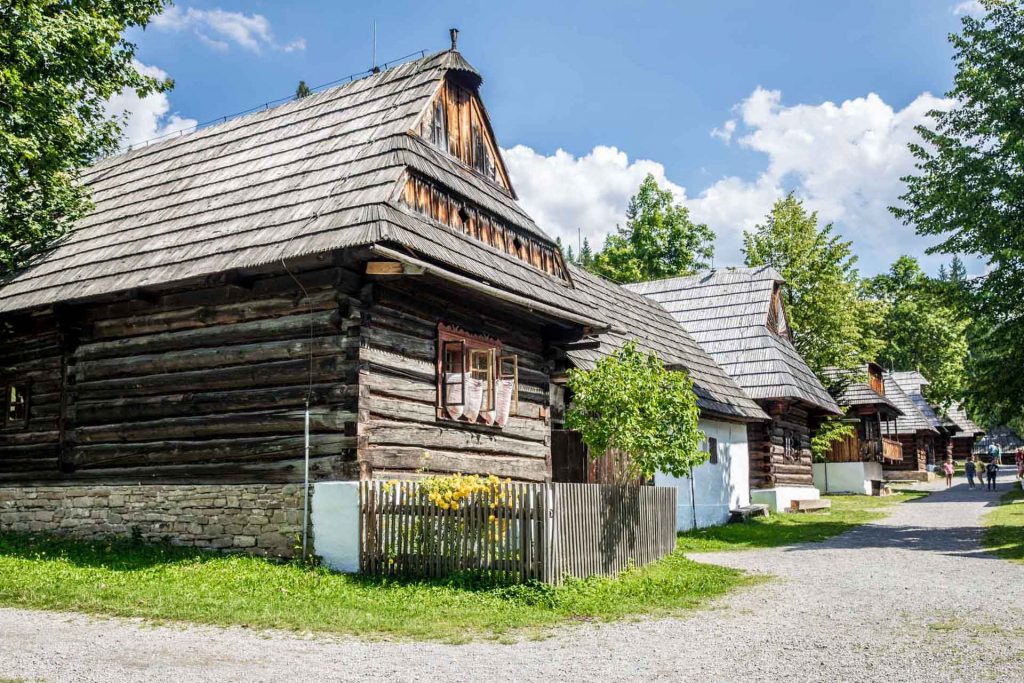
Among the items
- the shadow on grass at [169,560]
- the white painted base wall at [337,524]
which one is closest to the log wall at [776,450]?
the white painted base wall at [337,524]

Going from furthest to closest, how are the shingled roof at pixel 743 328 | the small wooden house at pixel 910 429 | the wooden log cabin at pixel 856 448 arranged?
1. the small wooden house at pixel 910 429
2. the wooden log cabin at pixel 856 448
3. the shingled roof at pixel 743 328

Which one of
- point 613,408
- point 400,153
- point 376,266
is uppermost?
point 400,153

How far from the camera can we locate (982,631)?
780cm

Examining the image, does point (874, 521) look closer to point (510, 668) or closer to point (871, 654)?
point (871, 654)

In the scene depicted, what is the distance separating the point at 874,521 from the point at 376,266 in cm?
1567

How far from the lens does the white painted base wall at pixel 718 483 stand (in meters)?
19.1

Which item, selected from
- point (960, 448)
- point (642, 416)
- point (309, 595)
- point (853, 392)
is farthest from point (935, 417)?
point (309, 595)

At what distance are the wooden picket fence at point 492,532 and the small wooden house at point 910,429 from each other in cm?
3523

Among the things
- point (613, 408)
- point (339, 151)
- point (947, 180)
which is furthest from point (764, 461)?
point (339, 151)

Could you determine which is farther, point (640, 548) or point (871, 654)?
point (640, 548)

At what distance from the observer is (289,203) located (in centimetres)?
1221

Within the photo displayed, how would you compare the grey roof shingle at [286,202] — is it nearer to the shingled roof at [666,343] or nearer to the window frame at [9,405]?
the window frame at [9,405]

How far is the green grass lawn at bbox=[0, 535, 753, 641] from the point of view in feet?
26.3

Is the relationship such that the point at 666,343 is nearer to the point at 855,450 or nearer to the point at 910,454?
the point at 855,450
